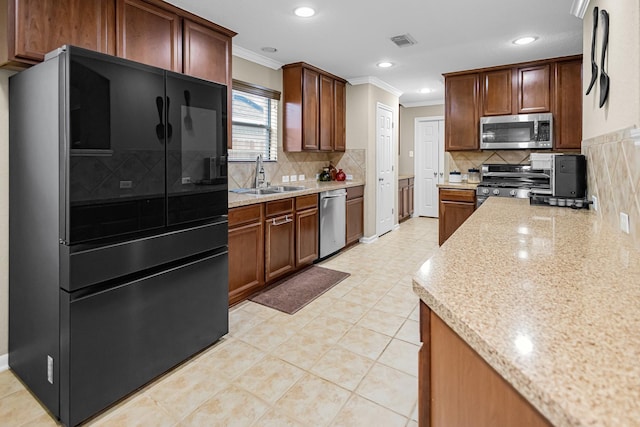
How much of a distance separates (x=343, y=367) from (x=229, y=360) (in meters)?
0.69

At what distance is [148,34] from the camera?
253 centimetres

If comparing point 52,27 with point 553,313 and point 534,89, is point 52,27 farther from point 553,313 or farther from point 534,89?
point 534,89

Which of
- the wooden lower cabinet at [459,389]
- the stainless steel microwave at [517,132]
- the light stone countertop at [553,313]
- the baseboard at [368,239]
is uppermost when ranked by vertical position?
the stainless steel microwave at [517,132]

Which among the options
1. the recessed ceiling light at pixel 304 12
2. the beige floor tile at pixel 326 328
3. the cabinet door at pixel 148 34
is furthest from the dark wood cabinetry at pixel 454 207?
the cabinet door at pixel 148 34

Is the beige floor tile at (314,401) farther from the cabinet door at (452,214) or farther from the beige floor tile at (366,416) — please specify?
the cabinet door at (452,214)

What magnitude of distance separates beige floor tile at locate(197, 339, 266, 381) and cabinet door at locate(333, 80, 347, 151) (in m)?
3.30

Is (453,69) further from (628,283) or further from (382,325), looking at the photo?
(628,283)

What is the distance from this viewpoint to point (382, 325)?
270 cm

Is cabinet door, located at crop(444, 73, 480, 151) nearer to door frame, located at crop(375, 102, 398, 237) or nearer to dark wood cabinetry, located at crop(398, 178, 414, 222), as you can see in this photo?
door frame, located at crop(375, 102, 398, 237)

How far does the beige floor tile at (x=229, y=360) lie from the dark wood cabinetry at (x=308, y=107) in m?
2.65

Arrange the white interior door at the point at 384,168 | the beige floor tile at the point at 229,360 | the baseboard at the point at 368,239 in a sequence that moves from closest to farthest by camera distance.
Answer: the beige floor tile at the point at 229,360, the baseboard at the point at 368,239, the white interior door at the point at 384,168

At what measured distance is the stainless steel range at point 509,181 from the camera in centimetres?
433

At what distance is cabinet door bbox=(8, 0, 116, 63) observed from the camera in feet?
6.03

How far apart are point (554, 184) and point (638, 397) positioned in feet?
8.03
